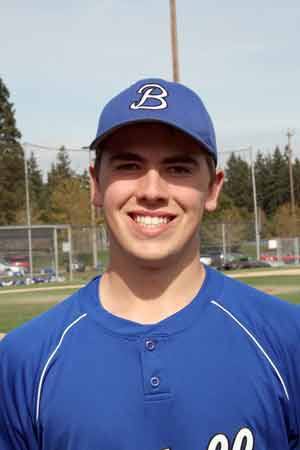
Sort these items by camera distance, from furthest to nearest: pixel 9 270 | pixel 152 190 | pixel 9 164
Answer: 1. pixel 9 164
2. pixel 9 270
3. pixel 152 190

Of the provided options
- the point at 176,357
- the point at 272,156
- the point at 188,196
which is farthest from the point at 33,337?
the point at 272,156

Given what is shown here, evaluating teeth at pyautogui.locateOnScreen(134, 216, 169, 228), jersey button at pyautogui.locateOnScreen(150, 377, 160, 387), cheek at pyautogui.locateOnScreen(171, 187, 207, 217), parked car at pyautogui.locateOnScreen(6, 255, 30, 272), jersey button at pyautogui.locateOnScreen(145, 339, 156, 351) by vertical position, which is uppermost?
cheek at pyautogui.locateOnScreen(171, 187, 207, 217)

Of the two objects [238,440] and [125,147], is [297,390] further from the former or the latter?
[125,147]

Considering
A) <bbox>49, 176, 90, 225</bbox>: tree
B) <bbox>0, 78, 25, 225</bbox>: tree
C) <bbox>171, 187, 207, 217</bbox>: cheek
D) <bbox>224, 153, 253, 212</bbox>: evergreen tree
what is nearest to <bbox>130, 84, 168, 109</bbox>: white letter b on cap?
<bbox>171, 187, 207, 217</bbox>: cheek

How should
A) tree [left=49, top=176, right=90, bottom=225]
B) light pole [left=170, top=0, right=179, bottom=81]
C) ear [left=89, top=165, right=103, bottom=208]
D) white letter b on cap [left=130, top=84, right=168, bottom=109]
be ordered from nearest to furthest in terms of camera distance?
white letter b on cap [left=130, top=84, right=168, bottom=109]
ear [left=89, top=165, right=103, bottom=208]
light pole [left=170, top=0, right=179, bottom=81]
tree [left=49, top=176, right=90, bottom=225]

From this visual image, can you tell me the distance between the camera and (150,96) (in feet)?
6.76

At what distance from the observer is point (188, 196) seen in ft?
6.84

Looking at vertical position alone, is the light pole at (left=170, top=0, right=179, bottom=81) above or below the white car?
above

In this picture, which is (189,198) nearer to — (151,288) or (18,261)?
(151,288)

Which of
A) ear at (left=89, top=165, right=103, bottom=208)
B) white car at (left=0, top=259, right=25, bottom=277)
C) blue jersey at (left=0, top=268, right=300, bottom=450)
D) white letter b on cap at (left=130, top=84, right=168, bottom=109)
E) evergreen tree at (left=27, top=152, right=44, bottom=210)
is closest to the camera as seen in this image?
blue jersey at (left=0, top=268, right=300, bottom=450)

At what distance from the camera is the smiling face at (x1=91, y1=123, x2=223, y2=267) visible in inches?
80.9

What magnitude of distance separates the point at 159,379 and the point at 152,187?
55cm

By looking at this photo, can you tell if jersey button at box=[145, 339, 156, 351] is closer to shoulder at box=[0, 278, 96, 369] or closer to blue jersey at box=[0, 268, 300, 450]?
blue jersey at box=[0, 268, 300, 450]

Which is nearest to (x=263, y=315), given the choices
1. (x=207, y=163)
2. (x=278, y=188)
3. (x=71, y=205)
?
(x=207, y=163)
